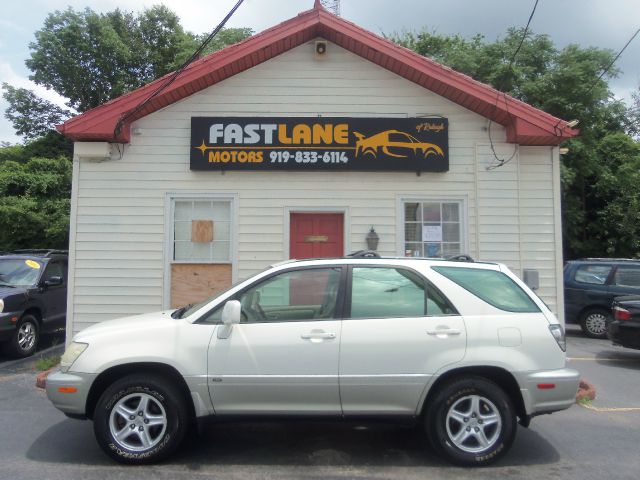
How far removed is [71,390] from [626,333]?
8.78m

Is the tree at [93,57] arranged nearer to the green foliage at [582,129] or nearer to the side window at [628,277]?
the green foliage at [582,129]

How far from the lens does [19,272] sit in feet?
33.4

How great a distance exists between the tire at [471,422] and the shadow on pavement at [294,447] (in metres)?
0.20

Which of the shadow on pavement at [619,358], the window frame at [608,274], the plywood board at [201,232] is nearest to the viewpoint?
the plywood board at [201,232]

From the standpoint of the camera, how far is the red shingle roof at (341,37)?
26.6 feet

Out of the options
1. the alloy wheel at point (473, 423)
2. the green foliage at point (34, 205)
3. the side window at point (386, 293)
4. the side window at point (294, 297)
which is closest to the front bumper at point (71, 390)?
the side window at point (294, 297)

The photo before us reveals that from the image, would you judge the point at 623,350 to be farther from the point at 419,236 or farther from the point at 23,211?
the point at 23,211

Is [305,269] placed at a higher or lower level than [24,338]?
higher

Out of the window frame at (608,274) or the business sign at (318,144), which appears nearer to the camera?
the business sign at (318,144)

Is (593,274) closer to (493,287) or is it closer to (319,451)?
(493,287)

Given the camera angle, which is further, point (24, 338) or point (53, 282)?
point (53, 282)

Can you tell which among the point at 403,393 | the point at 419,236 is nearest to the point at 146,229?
the point at 419,236

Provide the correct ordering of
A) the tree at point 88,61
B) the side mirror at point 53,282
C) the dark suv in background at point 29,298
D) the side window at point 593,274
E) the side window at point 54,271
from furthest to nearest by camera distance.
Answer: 1. the tree at point 88,61
2. the side window at point 593,274
3. the side window at point 54,271
4. the side mirror at point 53,282
5. the dark suv in background at point 29,298

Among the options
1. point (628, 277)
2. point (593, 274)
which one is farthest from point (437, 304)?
point (628, 277)
